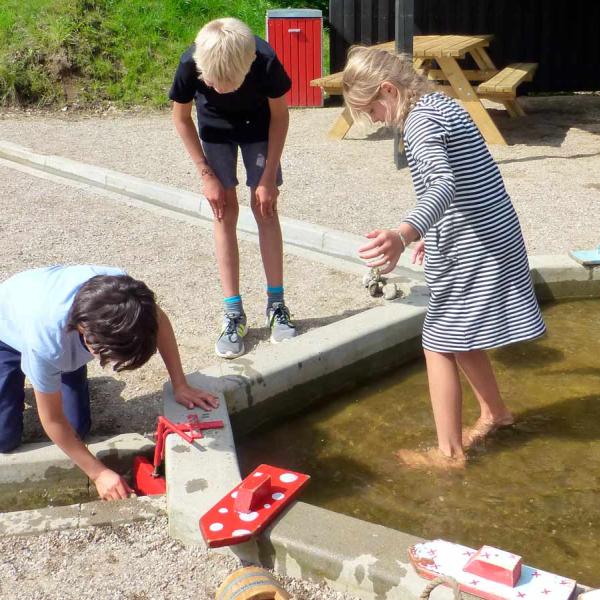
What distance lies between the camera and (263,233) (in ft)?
13.2

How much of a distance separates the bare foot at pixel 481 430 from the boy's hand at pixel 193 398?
895 millimetres

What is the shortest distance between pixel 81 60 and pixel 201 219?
5.60 meters

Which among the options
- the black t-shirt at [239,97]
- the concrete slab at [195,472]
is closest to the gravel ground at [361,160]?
the black t-shirt at [239,97]

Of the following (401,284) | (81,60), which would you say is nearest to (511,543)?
(401,284)

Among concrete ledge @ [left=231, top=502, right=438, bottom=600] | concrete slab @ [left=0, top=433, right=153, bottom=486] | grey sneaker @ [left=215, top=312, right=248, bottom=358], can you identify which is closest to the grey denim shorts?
grey sneaker @ [left=215, top=312, right=248, bottom=358]

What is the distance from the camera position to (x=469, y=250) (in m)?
2.80

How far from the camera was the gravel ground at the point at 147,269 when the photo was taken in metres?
3.56

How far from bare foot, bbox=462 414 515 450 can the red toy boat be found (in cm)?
83

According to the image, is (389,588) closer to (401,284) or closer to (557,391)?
(557,391)

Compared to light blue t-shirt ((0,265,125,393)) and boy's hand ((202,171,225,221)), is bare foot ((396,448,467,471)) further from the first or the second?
boy's hand ((202,171,225,221))

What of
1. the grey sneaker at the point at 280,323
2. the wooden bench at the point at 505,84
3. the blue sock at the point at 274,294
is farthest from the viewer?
the wooden bench at the point at 505,84

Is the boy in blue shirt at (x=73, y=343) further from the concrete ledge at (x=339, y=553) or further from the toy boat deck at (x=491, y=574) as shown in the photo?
the toy boat deck at (x=491, y=574)

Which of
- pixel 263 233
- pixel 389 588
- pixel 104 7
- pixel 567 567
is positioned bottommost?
pixel 567 567

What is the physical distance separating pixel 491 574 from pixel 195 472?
0.94 m
